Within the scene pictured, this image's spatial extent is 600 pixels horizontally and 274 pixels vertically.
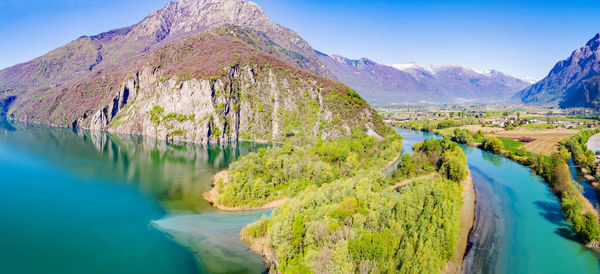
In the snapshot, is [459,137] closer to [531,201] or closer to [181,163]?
[531,201]

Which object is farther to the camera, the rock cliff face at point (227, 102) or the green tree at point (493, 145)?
the rock cliff face at point (227, 102)

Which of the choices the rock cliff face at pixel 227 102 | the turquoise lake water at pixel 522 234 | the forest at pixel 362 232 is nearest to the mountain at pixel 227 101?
the rock cliff face at pixel 227 102

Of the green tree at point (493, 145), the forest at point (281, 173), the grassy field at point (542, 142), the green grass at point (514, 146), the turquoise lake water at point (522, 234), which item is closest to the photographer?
the turquoise lake water at point (522, 234)

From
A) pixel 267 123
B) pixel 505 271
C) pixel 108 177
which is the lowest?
pixel 505 271

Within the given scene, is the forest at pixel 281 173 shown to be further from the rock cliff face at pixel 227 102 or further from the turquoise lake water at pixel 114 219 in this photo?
the rock cliff face at pixel 227 102

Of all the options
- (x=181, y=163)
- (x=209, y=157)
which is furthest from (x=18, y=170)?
(x=209, y=157)

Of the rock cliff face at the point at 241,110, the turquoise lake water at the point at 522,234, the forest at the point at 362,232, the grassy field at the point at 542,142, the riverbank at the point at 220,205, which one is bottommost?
the turquoise lake water at the point at 522,234
